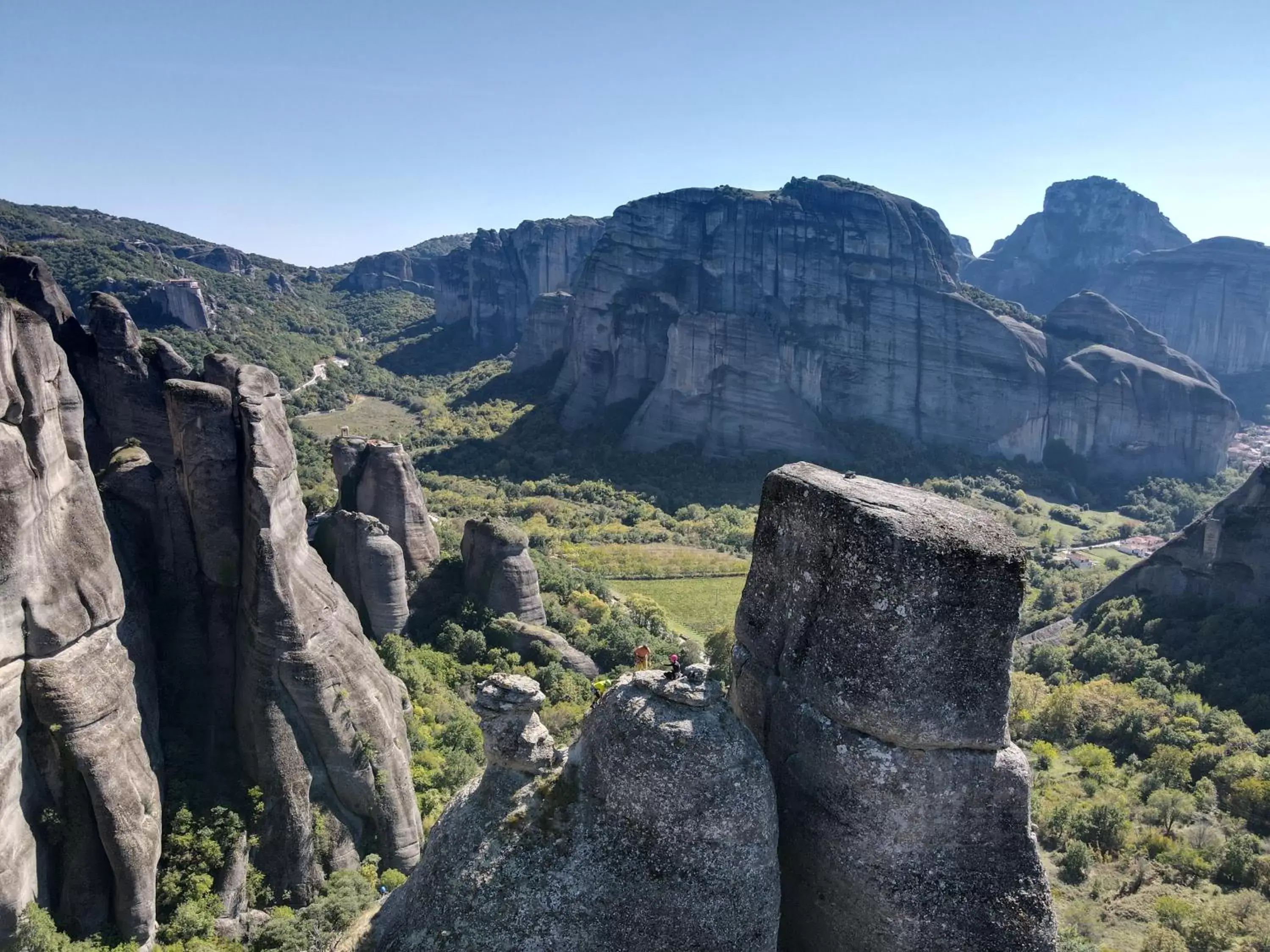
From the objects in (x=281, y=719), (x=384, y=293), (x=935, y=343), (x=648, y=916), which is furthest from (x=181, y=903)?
(x=384, y=293)

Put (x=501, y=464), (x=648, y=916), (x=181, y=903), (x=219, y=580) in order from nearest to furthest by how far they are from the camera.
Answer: (x=648, y=916) → (x=181, y=903) → (x=219, y=580) → (x=501, y=464)

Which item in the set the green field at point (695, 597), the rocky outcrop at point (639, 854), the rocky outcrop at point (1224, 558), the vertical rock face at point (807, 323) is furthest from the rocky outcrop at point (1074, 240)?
the rocky outcrop at point (639, 854)

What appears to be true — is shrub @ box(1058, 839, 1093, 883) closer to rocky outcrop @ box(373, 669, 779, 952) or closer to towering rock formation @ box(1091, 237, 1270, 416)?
rocky outcrop @ box(373, 669, 779, 952)

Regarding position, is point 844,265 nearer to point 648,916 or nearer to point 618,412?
point 618,412

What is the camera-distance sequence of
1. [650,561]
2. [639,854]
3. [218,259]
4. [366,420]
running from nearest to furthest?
[639,854] < [650,561] < [366,420] < [218,259]

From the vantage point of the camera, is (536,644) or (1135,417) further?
(1135,417)

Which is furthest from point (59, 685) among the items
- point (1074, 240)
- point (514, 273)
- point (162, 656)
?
point (1074, 240)

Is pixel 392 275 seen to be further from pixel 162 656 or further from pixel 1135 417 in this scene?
pixel 162 656

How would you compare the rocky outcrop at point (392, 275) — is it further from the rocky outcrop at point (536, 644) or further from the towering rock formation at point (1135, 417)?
the rocky outcrop at point (536, 644)
